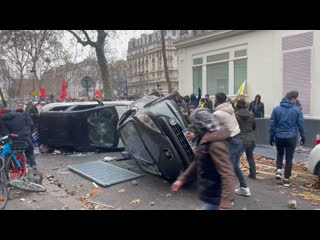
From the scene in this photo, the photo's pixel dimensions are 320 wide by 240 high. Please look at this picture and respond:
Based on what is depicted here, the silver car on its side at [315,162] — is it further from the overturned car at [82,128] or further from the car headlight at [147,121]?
the overturned car at [82,128]

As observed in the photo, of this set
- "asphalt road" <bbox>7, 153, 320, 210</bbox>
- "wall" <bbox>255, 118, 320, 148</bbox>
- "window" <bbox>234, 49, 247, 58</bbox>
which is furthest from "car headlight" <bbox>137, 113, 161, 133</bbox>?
"window" <bbox>234, 49, 247, 58</bbox>

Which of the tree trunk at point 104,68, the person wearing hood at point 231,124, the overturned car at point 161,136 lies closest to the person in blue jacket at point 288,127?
the person wearing hood at point 231,124

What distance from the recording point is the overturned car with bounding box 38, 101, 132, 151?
907 centimetres

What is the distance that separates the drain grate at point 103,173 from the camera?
6.35 metres

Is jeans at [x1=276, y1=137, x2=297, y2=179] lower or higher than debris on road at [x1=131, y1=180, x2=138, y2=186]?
higher

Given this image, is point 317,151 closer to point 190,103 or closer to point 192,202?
point 192,202

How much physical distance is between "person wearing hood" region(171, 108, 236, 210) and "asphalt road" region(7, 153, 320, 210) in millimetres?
2049

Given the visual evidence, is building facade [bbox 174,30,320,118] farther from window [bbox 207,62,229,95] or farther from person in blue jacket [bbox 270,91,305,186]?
person in blue jacket [bbox 270,91,305,186]

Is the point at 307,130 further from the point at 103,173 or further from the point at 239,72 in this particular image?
the point at 103,173

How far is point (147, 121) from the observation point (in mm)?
5418

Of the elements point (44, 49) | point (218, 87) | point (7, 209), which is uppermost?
point (44, 49)

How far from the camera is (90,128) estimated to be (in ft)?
30.1

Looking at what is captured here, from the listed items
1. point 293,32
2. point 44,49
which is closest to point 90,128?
point 293,32

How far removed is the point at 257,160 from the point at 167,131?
175 inches
